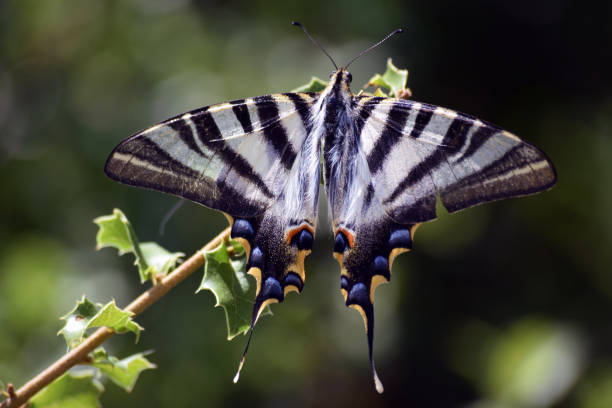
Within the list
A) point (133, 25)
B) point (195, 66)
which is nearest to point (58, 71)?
point (133, 25)

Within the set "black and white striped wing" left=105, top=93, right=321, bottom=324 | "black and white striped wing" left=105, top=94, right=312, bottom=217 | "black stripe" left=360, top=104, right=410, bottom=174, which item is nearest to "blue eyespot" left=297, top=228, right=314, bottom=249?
"black and white striped wing" left=105, top=93, right=321, bottom=324

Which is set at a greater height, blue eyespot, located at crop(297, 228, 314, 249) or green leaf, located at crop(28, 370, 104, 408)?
blue eyespot, located at crop(297, 228, 314, 249)

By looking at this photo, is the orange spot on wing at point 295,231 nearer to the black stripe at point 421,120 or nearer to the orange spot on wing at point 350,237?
the orange spot on wing at point 350,237

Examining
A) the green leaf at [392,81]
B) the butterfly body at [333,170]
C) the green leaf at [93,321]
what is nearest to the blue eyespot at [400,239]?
the butterfly body at [333,170]

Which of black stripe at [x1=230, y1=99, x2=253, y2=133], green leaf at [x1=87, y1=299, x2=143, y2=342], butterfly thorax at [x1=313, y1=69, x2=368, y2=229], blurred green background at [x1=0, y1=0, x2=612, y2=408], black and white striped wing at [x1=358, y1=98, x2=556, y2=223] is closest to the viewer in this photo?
green leaf at [x1=87, y1=299, x2=143, y2=342]

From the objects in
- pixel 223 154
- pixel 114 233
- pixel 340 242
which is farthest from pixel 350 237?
pixel 114 233

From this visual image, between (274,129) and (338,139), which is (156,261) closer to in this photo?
(274,129)

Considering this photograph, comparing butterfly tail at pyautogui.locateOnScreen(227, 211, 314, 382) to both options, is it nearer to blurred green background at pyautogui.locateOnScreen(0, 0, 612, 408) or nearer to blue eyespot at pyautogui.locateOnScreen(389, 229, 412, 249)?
blue eyespot at pyautogui.locateOnScreen(389, 229, 412, 249)

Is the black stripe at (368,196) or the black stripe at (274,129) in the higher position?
the black stripe at (274,129)
